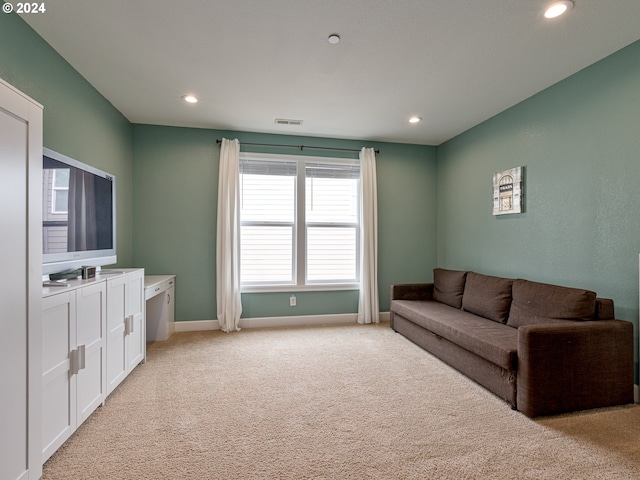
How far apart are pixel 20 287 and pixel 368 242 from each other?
12.3 ft

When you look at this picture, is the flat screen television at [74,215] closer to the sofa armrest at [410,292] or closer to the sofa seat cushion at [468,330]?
the sofa seat cushion at [468,330]

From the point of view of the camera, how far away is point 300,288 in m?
4.52

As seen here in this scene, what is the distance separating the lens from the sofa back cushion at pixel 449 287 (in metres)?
3.85

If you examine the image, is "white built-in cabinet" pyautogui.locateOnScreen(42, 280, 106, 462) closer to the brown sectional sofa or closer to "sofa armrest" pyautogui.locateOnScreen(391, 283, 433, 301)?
the brown sectional sofa

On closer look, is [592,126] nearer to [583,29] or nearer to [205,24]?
[583,29]

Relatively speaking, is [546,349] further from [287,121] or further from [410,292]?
[287,121]

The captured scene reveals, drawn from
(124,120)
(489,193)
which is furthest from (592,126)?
(124,120)

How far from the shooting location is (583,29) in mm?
2203

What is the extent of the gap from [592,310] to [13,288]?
3514 mm

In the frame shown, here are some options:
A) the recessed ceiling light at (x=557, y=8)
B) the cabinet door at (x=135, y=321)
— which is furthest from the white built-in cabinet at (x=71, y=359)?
the recessed ceiling light at (x=557, y=8)

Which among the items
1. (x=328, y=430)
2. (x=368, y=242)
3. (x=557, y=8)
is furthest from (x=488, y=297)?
(x=557, y=8)

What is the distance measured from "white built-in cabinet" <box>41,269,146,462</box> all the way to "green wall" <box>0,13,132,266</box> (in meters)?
1.20

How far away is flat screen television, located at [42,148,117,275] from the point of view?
2066 millimetres

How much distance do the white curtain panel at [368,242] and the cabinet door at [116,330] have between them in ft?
9.57
